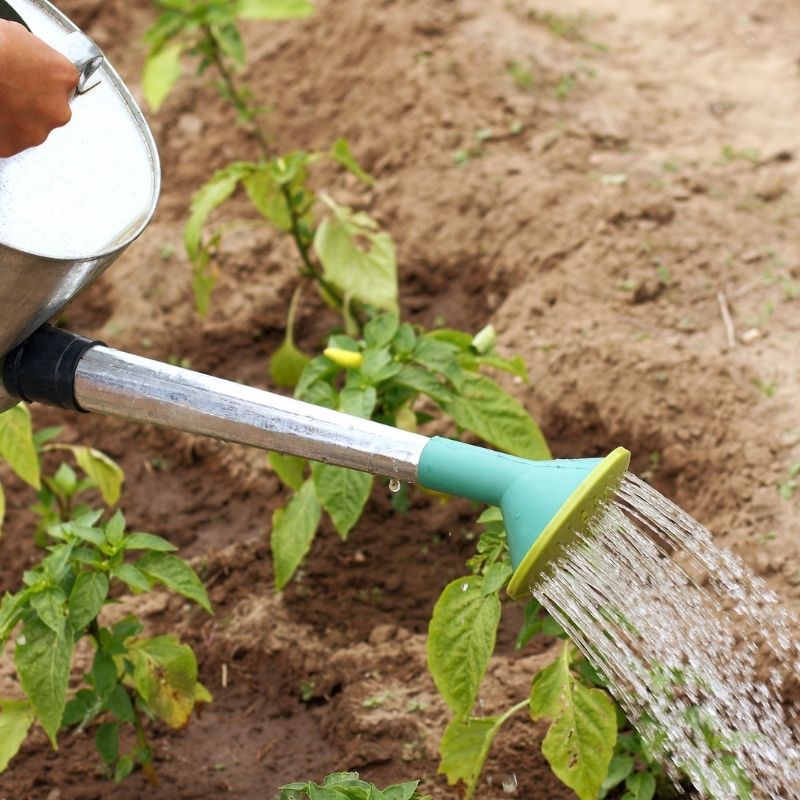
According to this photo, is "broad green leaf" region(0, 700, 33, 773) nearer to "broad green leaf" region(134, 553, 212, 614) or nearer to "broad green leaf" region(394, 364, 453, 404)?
"broad green leaf" region(134, 553, 212, 614)

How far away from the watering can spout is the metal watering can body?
2.8 inches

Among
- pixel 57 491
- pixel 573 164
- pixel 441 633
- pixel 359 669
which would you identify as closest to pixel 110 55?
pixel 573 164

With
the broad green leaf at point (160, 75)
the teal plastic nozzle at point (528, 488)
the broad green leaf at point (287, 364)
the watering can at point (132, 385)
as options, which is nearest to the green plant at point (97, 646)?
the watering can at point (132, 385)

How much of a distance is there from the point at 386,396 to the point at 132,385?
666 mm

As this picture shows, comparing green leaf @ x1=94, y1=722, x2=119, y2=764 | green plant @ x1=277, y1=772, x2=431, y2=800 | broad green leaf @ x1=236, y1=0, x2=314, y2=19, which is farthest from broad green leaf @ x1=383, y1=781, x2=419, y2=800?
broad green leaf @ x1=236, y1=0, x2=314, y2=19

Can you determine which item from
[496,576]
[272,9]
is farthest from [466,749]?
[272,9]

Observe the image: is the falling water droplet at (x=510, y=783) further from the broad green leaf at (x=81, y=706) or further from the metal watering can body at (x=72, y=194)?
the metal watering can body at (x=72, y=194)

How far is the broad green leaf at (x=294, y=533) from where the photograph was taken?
208 cm

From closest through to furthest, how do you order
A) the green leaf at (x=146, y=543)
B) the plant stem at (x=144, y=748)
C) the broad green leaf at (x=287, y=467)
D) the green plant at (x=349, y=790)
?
1. the green plant at (x=349, y=790)
2. the green leaf at (x=146, y=543)
3. the plant stem at (x=144, y=748)
4. the broad green leaf at (x=287, y=467)

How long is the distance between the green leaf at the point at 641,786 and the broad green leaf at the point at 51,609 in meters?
0.82

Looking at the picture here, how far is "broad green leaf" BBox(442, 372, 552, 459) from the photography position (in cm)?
201

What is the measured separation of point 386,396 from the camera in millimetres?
2045

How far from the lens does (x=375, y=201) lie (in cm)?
309

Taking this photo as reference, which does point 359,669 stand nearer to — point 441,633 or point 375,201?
point 441,633
